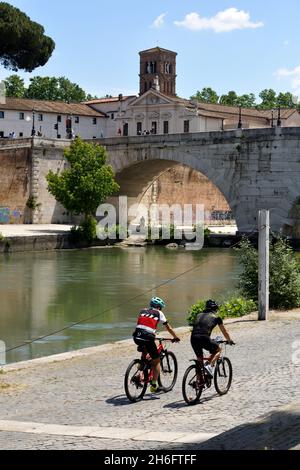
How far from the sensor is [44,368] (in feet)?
44.9

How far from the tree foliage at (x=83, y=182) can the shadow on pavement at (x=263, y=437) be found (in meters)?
40.1

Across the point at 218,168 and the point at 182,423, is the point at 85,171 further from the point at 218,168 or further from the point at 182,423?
the point at 182,423

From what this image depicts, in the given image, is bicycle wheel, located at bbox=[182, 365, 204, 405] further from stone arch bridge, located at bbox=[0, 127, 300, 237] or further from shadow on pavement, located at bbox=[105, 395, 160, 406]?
stone arch bridge, located at bbox=[0, 127, 300, 237]

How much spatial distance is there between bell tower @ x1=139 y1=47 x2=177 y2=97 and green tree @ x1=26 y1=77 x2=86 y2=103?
1940 centimetres

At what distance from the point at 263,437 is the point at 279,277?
12.3m

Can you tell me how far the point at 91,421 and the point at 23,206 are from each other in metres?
47.3

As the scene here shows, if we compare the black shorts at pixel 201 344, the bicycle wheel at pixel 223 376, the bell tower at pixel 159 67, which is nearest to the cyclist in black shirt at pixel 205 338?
the black shorts at pixel 201 344

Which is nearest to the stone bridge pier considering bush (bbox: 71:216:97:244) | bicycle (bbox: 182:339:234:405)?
bush (bbox: 71:216:97:244)

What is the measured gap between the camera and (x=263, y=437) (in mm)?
7367

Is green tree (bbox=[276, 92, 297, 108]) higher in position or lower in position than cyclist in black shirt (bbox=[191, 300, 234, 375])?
higher

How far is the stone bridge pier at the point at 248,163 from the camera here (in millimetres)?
45500

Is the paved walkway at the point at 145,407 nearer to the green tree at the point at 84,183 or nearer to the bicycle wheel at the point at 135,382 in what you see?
the bicycle wheel at the point at 135,382

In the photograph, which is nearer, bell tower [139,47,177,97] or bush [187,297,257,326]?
bush [187,297,257,326]

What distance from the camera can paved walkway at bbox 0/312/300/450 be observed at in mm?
8148
